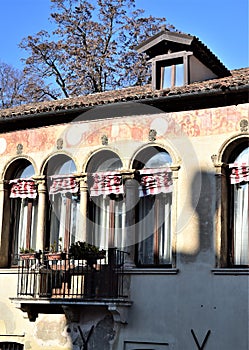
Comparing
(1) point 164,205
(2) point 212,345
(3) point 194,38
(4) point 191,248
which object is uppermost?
(3) point 194,38

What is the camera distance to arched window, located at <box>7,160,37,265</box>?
53.1ft

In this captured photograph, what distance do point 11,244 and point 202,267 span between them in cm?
512

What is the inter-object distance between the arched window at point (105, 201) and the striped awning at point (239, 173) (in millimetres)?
2531

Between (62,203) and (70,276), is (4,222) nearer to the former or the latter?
(62,203)

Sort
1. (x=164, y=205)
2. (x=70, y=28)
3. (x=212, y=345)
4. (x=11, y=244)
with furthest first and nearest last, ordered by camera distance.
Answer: (x=70, y=28), (x=11, y=244), (x=164, y=205), (x=212, y=345)

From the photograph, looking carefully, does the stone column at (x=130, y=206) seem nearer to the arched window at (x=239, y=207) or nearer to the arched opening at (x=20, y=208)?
the arched window at (x=239, y=207)

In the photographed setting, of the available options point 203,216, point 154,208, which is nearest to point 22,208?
point 154,208

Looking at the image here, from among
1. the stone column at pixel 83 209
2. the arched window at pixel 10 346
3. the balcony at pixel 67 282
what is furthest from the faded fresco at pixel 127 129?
the arched window at pixel 10 346

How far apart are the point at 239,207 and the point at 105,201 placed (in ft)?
10.4

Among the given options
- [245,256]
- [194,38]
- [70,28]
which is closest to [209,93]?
[194,38]

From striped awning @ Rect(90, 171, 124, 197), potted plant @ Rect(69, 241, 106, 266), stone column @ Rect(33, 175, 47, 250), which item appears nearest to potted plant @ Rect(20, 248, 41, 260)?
stone column @ Rect(33, 175, 47, 250)

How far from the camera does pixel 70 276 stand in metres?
14.5

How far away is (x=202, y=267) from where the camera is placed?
44.3ft

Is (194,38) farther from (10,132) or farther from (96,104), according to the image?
(10,132)
